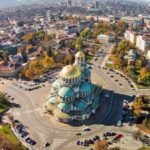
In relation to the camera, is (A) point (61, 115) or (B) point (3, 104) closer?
(A) point (61, 115)

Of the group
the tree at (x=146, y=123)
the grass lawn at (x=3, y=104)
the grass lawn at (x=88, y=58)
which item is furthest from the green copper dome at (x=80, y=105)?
the grass lawn at (x=88, y=58)

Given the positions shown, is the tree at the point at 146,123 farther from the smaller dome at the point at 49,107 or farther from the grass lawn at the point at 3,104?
the grass lawn at the point at 3,104

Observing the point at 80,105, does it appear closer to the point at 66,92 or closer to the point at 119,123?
the point at 66,92

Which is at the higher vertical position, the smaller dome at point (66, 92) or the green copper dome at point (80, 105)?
the smaller dome at point (66, 92)

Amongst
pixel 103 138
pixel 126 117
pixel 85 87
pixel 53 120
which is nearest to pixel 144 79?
pixel 126 117

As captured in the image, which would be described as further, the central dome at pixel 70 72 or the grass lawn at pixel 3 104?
the grass lawn at pixel 3 104

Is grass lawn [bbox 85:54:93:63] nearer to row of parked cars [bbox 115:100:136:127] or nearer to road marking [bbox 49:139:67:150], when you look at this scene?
row of parked cars [bbox 115:100:136:127]

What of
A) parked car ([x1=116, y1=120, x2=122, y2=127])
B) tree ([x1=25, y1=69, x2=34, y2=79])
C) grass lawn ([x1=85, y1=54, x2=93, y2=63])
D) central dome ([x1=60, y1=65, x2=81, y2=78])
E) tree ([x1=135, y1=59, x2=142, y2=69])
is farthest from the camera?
grass lawn ([x1=85, y1=54, x2=93, y2=63])

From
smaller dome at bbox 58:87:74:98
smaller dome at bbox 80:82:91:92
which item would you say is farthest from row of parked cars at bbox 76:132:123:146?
smaller dome at bbox 80:82:91:92
